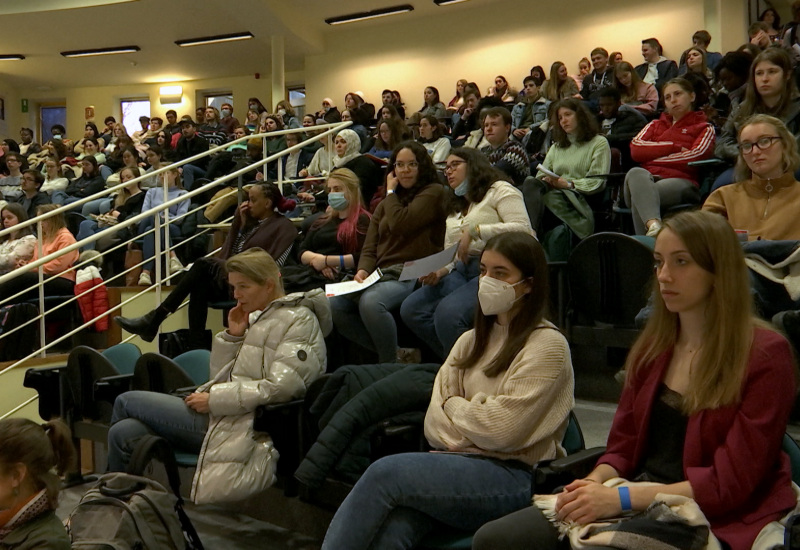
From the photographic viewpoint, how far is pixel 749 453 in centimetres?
157

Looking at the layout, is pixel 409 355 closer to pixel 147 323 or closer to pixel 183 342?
pixel 183 342

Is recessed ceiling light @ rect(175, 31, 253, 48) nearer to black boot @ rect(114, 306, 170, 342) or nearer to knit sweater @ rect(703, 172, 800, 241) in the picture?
black boot @ rect(114, 306, 170, 342)

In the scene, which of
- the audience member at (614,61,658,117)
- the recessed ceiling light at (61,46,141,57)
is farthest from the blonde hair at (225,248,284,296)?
the recessed ceiling light at (61,46,141,57)

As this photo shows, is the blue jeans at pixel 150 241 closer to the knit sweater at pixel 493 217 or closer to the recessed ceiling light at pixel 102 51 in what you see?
the knit sweater at pixel 493 217

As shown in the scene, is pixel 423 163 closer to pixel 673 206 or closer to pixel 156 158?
pixel 673 206

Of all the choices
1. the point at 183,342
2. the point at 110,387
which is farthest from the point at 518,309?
the point at 183,342

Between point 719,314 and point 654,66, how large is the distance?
8017mm

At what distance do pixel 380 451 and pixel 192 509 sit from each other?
136 cm

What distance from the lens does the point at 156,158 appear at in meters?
10.0

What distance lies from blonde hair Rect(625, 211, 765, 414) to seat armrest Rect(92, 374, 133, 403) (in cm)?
253

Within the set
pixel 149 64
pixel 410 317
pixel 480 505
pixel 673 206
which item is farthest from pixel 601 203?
pixel 149 64

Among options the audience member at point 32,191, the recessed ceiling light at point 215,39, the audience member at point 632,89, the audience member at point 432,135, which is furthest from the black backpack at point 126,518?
the recessed ceiling light at point 215,39

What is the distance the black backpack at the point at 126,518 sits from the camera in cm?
231

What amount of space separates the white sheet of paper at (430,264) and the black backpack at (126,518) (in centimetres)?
135
